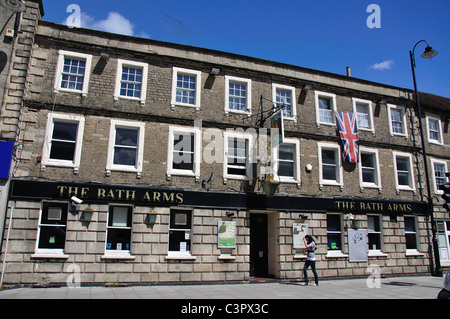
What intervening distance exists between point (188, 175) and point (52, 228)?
18.9 ft

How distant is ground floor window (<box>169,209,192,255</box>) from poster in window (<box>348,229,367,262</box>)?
8.18 m

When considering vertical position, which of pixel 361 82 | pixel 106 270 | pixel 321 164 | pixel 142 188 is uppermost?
pixel 361 82

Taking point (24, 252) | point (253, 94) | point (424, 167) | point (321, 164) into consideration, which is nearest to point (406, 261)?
point (424, 167)

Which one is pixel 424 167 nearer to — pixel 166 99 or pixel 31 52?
pixel 166 99

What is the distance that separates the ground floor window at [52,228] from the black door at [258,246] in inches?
326

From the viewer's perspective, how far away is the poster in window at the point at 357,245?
16.3 meters

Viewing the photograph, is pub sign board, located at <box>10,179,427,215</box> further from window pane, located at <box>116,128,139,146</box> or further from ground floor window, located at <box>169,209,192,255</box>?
window pane, located at <box>116,128,139,146</box>

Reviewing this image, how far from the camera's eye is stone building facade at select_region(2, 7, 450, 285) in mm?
12734

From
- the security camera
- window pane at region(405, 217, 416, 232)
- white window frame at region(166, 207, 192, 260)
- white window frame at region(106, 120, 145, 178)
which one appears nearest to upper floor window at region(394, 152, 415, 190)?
window pane at region(405, 217, 416, 232)

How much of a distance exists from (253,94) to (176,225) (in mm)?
7476

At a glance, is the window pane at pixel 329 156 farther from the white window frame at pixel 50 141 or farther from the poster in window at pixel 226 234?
the white window frame at pixel 50 141

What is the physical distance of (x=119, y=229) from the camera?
13445 millimetres

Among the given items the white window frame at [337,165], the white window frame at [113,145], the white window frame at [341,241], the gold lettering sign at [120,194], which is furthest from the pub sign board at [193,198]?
the white window frame at [337,165]

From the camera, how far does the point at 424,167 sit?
1931cm
